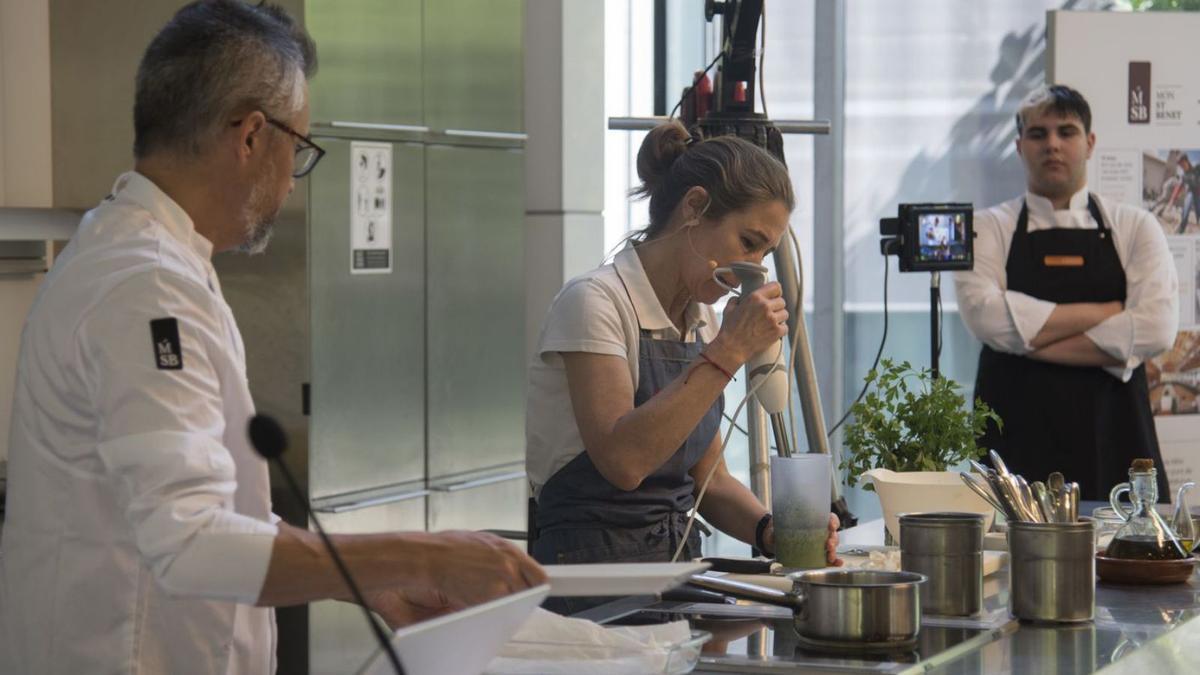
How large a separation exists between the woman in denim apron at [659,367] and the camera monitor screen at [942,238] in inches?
62.0

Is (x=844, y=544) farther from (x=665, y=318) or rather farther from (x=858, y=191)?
(x=858, y=191)

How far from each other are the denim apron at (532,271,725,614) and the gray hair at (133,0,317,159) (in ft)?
3.23

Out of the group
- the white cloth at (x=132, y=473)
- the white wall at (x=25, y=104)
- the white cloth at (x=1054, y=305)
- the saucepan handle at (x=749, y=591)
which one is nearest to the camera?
the white cloth at (x=132, y=473)

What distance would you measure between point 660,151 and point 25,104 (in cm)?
210

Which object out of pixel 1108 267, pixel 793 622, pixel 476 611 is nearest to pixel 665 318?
pixel 793 622

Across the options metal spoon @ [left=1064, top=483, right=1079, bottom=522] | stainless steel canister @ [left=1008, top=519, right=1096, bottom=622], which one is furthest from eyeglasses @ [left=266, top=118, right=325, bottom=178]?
metal spoon @ [left=1064, top=483, right=1079, bottom=522]

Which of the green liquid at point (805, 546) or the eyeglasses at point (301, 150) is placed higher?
the eyeglasses at point (301, 150)

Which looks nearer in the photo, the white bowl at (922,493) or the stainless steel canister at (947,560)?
the stainless steel canister at (947,560)

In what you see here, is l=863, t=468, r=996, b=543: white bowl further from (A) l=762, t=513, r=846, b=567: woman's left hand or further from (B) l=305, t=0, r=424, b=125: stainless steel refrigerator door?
(B) l=305, t=0, r=424, b=125: stainless steel refrigerator door

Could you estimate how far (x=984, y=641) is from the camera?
2062mm

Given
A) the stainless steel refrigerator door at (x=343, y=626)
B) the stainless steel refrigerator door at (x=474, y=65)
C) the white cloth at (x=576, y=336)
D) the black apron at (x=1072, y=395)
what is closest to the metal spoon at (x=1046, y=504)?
the white cloth at (x=576, y=336)

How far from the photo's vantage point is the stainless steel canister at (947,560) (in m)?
2.21

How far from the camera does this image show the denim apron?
267 centimetres

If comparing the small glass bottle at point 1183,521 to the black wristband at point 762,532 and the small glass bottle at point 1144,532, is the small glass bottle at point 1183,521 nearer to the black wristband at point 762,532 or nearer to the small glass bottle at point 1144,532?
the small glass bottle at point 1144,532
